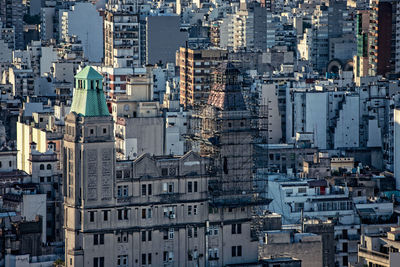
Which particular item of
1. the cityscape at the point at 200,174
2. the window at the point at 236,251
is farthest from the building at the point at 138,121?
the window at the point at 236,251

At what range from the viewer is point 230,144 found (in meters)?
107

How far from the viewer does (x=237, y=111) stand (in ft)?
353

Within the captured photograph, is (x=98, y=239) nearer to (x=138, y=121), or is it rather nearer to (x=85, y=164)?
(x=85, y=164)

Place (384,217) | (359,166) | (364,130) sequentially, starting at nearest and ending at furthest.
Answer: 1. (384,217)
2. (359,166)
3. (364,130)

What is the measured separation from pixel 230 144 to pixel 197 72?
187 feet

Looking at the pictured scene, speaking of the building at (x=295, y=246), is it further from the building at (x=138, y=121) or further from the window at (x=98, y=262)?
the building at (x=138, y=121)

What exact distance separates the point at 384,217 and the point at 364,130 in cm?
4273

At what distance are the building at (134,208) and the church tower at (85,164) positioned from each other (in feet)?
0.16

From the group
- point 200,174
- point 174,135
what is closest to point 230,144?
point 200,174

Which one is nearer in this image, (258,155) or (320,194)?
(258,155)

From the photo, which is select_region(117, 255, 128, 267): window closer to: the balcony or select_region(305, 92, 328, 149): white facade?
the balcony

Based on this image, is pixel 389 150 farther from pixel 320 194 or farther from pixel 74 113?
pixel 74 113

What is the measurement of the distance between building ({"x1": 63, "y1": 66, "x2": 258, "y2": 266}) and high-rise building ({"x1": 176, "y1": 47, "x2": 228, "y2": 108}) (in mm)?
54912

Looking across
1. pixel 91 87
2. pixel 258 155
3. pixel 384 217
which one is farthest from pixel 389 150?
pixel 91 87
